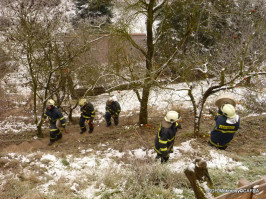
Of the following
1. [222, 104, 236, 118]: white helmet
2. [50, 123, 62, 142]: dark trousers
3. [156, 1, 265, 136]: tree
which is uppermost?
[156, 1, 265, 136]: tree

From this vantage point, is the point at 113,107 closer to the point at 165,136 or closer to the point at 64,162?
the point at 64,162

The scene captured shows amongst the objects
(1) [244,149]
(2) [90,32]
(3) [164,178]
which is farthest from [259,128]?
(2) [90,32]

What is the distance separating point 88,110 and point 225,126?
17.9 ft

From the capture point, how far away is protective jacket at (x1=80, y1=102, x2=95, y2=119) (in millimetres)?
8656

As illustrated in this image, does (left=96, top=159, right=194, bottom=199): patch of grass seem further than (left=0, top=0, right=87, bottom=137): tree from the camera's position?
No

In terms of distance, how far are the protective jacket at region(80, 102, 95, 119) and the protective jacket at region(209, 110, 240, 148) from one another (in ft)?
16.3

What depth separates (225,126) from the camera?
5.76m

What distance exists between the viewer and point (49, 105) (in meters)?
7.91

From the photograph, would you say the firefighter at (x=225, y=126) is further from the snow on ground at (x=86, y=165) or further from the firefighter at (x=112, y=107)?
the firefighter at (x=112, y=107)

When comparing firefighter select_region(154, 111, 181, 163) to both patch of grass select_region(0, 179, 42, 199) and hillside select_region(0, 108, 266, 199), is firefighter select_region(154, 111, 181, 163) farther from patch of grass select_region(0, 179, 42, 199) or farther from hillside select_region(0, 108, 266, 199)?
patch of grass select_region(0, 179, 42, 199)

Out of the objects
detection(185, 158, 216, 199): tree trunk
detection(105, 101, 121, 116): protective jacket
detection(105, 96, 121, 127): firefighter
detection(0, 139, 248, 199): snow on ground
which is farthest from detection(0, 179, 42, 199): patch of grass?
detection(105, 101, 121, 116): protective jacket

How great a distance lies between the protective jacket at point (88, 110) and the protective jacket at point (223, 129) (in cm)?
496

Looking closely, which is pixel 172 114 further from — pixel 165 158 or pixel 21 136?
pixel 21 136

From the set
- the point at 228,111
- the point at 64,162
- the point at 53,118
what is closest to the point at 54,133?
the point at 53,118
